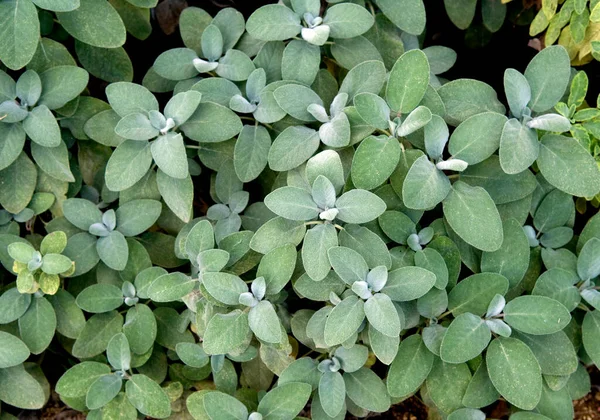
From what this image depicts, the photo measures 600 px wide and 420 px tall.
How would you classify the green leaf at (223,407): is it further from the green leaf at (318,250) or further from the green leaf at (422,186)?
the green leaf at (422,186)

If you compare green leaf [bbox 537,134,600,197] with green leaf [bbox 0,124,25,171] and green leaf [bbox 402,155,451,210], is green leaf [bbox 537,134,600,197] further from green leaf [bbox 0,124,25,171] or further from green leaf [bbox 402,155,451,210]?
green leaf [bbox 0,124,25,171]

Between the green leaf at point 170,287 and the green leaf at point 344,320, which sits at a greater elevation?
the green leaf at point 344,320

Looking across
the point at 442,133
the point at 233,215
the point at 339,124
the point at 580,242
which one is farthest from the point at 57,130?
the point at 580,242

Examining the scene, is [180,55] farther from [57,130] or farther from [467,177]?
[467,177]

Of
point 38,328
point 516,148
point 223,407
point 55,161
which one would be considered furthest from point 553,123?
point 38,328

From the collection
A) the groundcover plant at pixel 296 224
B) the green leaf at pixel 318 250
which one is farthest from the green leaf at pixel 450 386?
the green leaf at pixel 318 250

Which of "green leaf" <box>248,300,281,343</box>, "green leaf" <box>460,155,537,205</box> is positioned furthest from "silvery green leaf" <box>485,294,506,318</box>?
"green leaf" <box>248,300,281,343</box>
